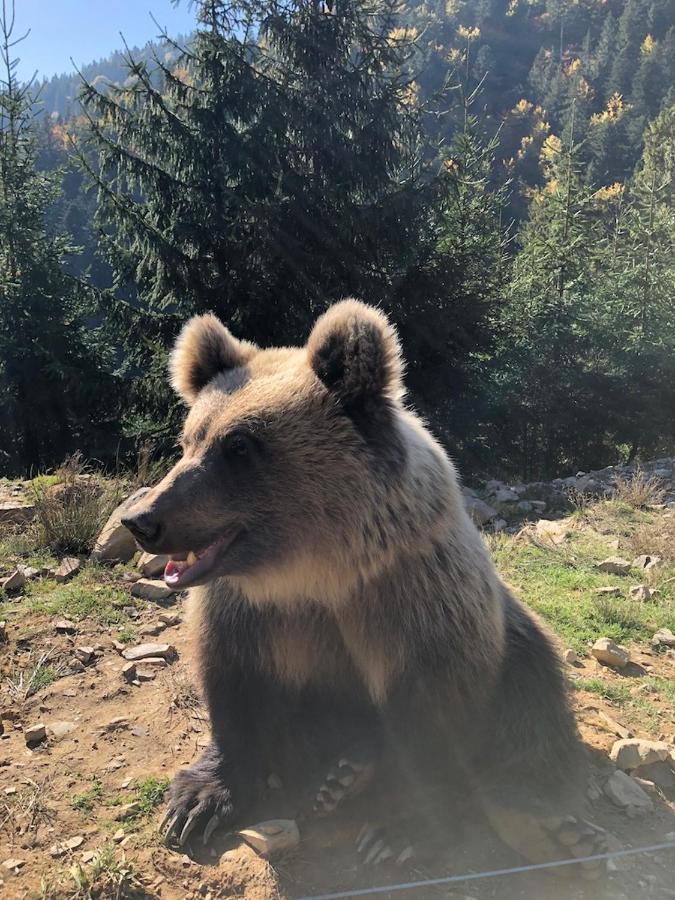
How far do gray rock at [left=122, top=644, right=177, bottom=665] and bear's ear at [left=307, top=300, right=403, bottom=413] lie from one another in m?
1.86

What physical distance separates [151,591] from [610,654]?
2.63 meters

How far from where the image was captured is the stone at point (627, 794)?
229 centimetres

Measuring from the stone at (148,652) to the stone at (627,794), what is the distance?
2.07 metres

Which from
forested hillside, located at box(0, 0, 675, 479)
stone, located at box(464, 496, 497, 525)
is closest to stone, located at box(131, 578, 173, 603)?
stone, located at box(464, 496, 497, 525)

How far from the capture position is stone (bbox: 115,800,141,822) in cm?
222

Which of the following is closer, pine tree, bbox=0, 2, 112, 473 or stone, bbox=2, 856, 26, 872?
stone, bbox=2, 856, 26, 872

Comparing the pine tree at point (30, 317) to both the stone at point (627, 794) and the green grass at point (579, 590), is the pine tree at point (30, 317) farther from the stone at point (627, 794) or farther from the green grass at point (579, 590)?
the stone at point (627, 794)

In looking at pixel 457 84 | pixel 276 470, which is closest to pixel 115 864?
pixel 276 470

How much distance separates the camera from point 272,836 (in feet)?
6.82

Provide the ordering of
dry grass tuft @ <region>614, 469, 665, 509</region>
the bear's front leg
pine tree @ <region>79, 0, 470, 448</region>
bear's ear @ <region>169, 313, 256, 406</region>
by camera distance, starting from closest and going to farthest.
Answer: the bear's front leg → bear's ear @ <region>169, 313, 256, 406</region> → dry grass tuft @ <region>614, 469, 665, 509</region> → pine tree @ <region>79, 0, 470, 448</region>

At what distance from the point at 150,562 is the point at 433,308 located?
7465mm

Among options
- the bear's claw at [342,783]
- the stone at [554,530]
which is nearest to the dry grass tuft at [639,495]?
the stone at [554,530]

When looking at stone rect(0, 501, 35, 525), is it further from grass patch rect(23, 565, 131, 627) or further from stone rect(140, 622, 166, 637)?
stone rect(140, 622, 166, 637)

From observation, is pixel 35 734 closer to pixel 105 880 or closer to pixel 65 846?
pixel 65 846
